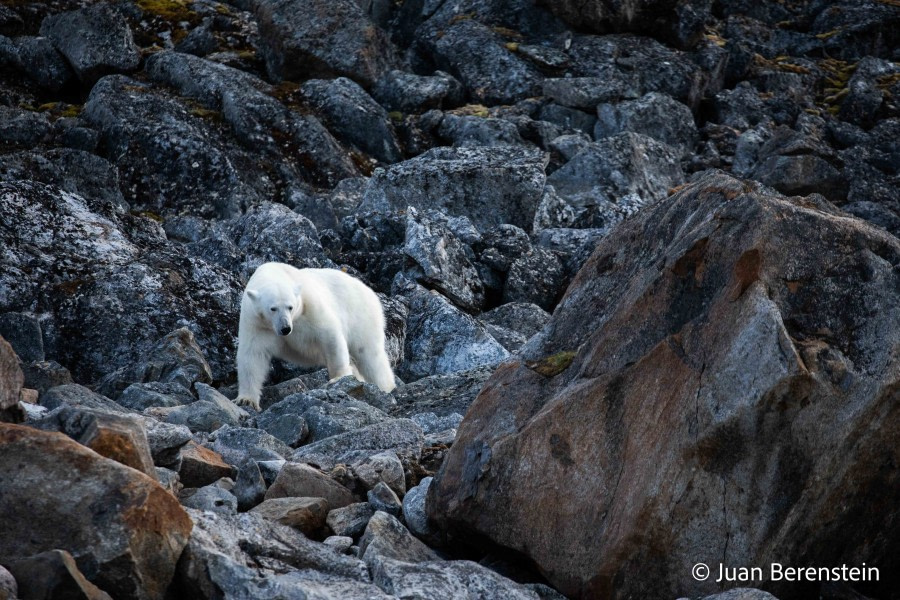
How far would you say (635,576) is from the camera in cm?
616

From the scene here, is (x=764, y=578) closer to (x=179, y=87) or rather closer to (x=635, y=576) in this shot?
(x=635, y=576)

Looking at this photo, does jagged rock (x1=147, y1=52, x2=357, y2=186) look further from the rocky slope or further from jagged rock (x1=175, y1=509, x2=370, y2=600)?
jagged rock (x1=175, y1=509, x2=370, y2=600)

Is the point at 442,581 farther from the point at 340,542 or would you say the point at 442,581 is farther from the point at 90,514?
the point at 90,514

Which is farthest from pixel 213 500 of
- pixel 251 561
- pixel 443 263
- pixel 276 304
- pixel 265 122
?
pixel 265 122

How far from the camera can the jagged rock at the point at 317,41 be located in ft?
107

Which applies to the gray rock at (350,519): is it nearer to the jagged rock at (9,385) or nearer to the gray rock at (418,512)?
the gray rock at (418,512)

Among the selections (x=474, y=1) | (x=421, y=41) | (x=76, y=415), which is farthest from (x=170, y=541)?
(x=474, y=1)

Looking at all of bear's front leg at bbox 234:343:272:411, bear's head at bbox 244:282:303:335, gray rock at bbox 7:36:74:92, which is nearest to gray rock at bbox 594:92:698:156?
gray rock at bbox 7:36:74:92

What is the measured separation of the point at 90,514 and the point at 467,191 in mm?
19315

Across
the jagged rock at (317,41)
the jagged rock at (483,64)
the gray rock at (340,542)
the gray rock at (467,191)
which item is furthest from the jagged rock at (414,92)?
the gray rock at (340,542)

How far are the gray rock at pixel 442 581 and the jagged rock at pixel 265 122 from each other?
21920mm

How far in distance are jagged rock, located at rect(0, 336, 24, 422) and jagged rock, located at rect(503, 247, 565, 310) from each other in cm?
1327

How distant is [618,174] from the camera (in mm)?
27969

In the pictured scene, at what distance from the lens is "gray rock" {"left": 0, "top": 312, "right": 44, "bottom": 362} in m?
13.7
